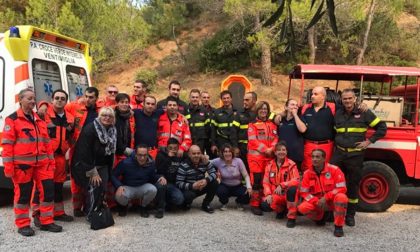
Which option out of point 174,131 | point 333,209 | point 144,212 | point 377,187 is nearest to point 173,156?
point 174,131

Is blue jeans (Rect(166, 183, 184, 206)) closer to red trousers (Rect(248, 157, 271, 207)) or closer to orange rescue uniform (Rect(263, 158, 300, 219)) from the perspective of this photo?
red trousers (Rect(248, 157, 271, 207))

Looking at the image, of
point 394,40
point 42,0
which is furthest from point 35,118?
point 394,40

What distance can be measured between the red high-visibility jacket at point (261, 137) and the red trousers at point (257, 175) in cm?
7

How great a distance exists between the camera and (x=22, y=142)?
184 inches

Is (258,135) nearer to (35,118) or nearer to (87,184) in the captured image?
(87,184)

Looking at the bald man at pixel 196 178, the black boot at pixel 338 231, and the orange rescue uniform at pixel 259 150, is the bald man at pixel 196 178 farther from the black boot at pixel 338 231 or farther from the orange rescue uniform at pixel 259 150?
the black boot at pixel 338 231

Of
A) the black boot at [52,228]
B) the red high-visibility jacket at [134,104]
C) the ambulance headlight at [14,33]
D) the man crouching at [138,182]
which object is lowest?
the black boot at [52,228]

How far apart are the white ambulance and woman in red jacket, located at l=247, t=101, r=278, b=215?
301cm

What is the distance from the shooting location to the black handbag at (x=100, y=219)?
502cm

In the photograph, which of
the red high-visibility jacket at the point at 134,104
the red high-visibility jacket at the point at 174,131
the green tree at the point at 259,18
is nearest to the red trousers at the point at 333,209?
the red high-visibility jacket at the point at 174,131

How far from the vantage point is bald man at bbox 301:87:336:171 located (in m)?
5.64

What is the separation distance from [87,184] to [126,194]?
0.54 meters

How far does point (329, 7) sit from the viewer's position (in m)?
1.86

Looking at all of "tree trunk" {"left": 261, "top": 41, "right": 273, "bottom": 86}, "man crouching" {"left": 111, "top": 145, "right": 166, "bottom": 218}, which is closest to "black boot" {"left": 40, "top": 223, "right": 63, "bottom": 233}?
"man crouching" {"left": 111, "top": 145, "right": 166, "bottom": 218}
